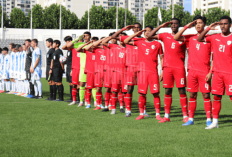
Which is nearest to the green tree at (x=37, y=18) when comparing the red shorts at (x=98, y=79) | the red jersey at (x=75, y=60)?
the red jersey at (x=75, y=60)

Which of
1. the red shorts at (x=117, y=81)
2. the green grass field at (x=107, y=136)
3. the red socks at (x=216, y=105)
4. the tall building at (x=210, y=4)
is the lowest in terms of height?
the green grass field at (x=107, y=136)

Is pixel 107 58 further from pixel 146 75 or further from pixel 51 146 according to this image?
pixel 51 146

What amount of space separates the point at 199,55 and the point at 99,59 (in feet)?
13.0

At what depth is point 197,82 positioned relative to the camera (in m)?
6.89

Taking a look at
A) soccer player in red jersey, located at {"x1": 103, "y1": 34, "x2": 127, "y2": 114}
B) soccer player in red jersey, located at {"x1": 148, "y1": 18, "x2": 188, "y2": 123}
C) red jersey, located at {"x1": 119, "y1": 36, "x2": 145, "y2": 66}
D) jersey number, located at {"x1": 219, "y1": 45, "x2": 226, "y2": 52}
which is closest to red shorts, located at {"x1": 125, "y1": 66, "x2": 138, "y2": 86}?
red jersey, located at {"x1": 119, "y1": 36, "x2": 145, "y2": 66}

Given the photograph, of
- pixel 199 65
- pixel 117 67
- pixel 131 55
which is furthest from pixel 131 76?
pixel 199 65

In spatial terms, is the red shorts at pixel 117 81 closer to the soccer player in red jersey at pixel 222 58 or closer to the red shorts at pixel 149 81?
the red shorts at pixel 149 81

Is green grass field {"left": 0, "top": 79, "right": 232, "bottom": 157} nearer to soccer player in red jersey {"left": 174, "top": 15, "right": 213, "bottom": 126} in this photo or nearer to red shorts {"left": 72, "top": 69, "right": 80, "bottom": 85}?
soccer player in red jersey {"left": 174, "top": 15, "right": 213, "bottom": 126}

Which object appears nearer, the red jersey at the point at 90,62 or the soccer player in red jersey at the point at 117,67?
the soccer player in red jersey at the point at 117,67

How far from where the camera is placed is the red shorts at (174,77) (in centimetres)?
727

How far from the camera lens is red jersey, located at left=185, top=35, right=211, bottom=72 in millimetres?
6703

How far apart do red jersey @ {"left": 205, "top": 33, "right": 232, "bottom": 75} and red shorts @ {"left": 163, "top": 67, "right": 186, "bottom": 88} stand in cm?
104

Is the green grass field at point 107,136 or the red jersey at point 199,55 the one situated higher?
the red jersey at point 199,55

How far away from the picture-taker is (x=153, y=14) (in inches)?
2662
